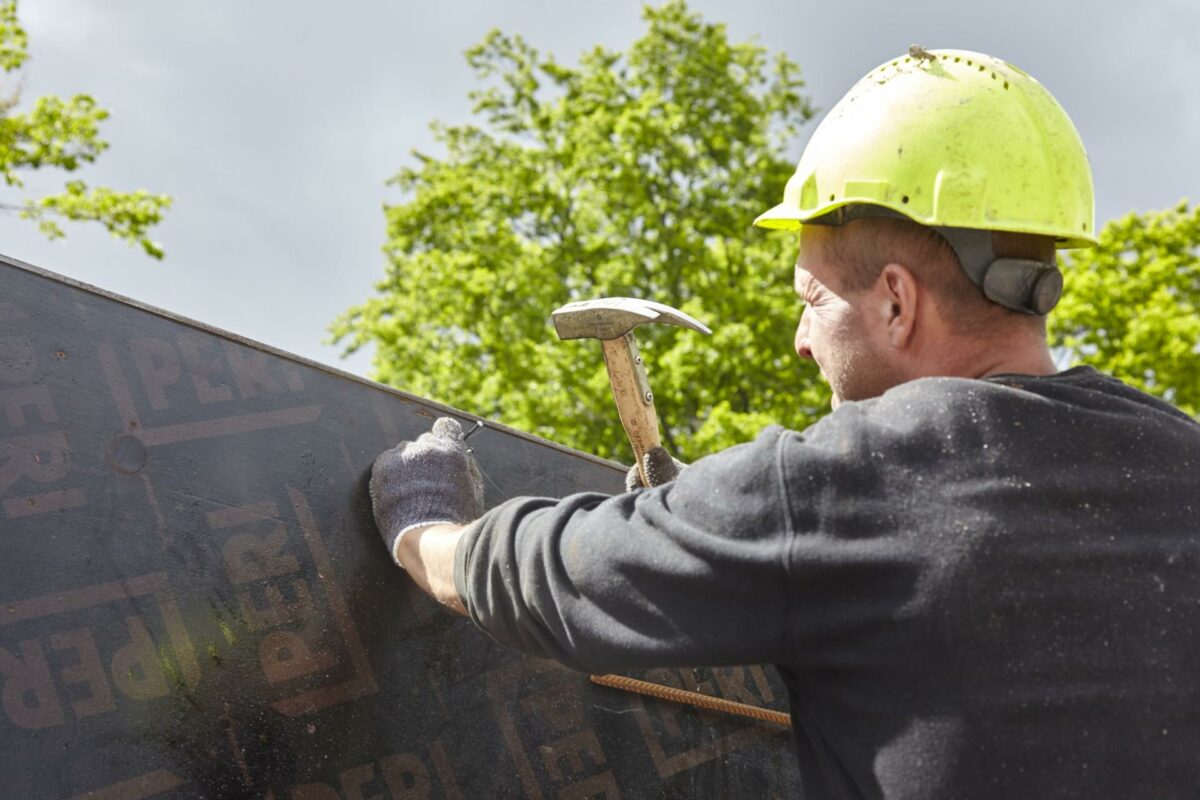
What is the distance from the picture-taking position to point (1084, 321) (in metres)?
16.5

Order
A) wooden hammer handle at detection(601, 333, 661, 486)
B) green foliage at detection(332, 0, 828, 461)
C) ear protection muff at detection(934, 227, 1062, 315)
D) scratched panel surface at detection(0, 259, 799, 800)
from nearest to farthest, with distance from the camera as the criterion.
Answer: ear protection muff at detection(934, 227, 1062, 315) < scratched panel surface at detection(0, 259, 799, 800) < wooden hammer handle at detection(601, 333, 661, 486) < green foliage at detection(332, 0, 828, 461)

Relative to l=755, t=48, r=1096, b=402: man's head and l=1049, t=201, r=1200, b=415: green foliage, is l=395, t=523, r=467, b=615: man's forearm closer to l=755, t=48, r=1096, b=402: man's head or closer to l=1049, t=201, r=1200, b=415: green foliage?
l=755, t=48, r=1096, b=402: man's head

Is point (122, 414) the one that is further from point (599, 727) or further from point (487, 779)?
point (599, 727)

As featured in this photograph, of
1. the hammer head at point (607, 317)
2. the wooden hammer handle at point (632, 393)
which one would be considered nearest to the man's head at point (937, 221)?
the hammer head at point (607, 317)

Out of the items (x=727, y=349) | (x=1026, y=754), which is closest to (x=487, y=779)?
(x=1026, y=754)

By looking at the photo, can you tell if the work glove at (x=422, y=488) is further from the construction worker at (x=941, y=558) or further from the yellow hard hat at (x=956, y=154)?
the yellow hard hat at (x=956, y=154)

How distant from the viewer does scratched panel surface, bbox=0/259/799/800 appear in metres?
1.98

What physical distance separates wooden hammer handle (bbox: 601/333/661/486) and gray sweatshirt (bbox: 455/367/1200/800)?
1037mm

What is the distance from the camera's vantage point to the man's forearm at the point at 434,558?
6.81 feet

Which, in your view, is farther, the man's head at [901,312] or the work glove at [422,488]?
the work glove at [422,488]

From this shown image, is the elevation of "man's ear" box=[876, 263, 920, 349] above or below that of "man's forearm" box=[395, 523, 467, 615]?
above

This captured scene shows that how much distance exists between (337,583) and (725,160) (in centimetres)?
1626

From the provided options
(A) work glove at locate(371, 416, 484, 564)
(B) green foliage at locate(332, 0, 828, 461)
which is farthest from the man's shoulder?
(B) green foliage at locate(332, 0, 828, 461)

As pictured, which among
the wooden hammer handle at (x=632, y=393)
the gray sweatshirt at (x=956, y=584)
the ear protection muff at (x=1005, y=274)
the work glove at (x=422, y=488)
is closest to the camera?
the gray sweatshirt at (x=956, y=584)
